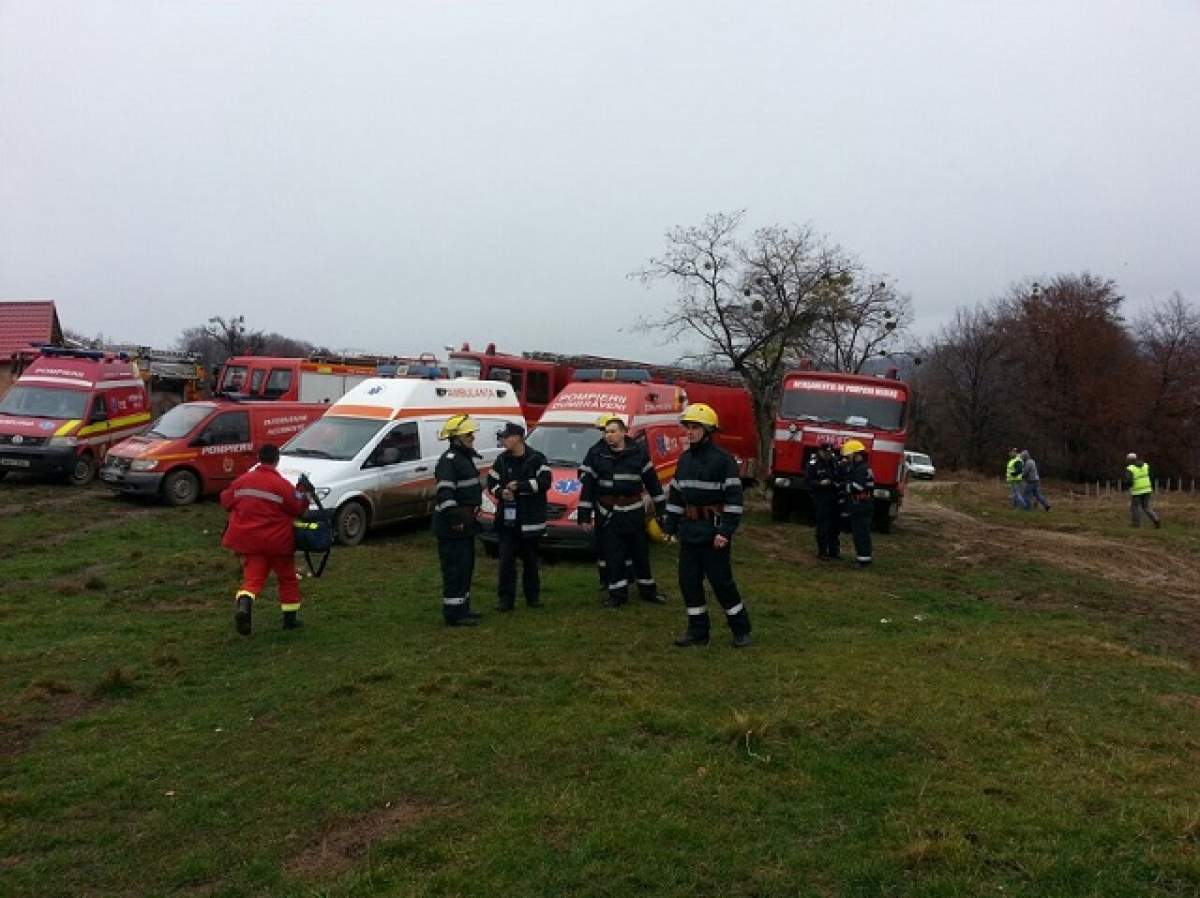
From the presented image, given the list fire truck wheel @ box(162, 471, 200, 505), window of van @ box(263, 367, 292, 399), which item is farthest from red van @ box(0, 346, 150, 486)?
fire truck wheel @ box(162, 471, 200, 505)

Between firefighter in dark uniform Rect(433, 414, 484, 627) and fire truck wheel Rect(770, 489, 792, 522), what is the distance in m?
10.6

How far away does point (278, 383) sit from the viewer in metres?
21.7

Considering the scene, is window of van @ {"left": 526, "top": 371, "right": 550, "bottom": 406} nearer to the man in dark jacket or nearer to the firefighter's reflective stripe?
the man in dark jacket

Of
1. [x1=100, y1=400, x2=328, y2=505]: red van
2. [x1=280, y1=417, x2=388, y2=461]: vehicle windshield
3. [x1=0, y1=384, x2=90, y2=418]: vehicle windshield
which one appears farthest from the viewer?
[x1=0, y1=384, x2=90, y2=418]: vehicle windshield

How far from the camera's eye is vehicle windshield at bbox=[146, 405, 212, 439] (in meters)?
15.9

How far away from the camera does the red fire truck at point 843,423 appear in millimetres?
16297

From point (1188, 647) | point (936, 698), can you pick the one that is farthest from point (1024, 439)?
point (936, 698)

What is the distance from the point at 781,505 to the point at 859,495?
206 inches

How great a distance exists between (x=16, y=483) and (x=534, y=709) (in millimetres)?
16998

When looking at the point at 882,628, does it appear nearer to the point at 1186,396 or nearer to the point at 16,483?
the point at 16,483

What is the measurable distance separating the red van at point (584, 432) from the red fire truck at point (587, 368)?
5.63 meters

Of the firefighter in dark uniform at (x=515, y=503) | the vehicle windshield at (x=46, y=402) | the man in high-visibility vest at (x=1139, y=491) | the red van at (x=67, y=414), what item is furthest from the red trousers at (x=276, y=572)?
the man in high-visibility vest at (x=1139, y=491)

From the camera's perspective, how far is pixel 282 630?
818 cm

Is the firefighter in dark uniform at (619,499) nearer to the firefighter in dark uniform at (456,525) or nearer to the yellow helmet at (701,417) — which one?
the firefighter in dark uniform at (456,525)
